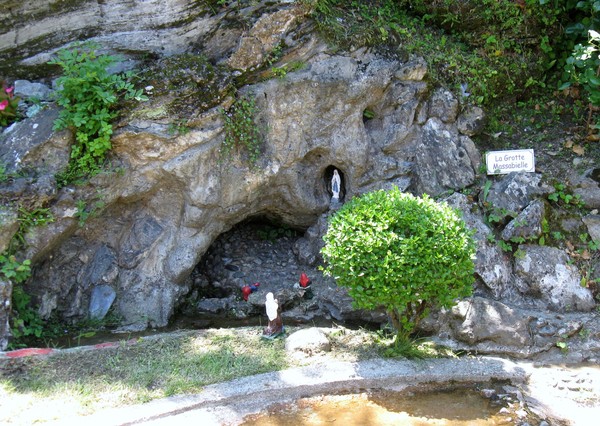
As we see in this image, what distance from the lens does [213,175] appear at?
6875 mm

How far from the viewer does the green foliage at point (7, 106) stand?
622 centimetres

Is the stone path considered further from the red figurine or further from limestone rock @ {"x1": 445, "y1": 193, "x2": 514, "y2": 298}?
the red figurine

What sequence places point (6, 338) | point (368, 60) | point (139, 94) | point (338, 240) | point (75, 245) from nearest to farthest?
point (338, 240) < point (6, 338) < point (139, 94) < point (75, 245) < point (368, 60)

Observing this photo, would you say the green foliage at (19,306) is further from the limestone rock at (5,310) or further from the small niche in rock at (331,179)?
the small niche in rock at (331,179)

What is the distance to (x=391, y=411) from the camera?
4871 millimetres

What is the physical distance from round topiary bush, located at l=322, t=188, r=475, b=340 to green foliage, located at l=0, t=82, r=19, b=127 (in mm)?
3805

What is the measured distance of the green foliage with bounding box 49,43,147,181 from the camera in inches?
240

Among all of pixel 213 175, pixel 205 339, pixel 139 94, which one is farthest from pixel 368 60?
pixel 205 339

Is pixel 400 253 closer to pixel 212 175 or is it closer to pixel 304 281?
pixel 304 281

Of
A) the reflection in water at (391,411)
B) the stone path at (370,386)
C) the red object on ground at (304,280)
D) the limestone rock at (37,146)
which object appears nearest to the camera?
the stone path at (370,386)

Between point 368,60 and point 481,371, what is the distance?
13.1 ft

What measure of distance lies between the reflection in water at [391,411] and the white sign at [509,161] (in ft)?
10.0

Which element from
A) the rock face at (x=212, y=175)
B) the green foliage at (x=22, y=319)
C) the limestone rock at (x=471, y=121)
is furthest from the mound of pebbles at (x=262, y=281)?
the limestone rock at (x=471, y=121)

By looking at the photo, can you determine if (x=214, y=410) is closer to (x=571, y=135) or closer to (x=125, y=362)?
(x=125, y=362)
